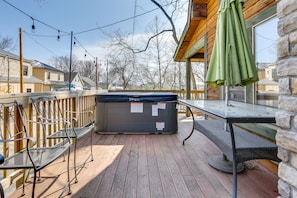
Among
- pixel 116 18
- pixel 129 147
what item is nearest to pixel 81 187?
pixel 129 147

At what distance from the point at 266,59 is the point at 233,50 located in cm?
83

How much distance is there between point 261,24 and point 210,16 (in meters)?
1.86

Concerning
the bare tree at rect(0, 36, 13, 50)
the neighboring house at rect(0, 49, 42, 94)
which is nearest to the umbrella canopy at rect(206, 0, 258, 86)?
the neighboring house at rect(0, 49, 42, 94)

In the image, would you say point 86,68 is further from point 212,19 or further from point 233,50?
point 233,50

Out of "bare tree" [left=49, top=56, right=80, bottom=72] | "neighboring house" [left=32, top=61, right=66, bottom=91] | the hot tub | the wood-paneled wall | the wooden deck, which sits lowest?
the wooden deck

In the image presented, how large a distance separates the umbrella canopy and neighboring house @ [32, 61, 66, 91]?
25.4m

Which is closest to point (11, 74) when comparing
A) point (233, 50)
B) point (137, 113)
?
point (137, 113)

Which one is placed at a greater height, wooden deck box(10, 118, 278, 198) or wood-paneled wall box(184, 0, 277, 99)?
wood-paneled wall box(184, 0, 277, 99)

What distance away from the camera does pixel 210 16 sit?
13.9 feet

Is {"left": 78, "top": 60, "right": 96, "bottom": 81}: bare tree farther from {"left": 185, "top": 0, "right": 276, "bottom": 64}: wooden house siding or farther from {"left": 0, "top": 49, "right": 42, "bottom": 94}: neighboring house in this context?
{"left": 185, "top": 0, "right": 276, "bottom": 64}: wooden house siding

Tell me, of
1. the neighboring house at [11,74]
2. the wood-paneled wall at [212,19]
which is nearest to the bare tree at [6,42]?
the neighboring house at [11,74]

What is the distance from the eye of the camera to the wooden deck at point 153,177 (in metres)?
1.90

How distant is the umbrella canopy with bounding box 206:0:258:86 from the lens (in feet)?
6.61

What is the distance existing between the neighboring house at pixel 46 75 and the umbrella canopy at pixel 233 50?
2535 cm
